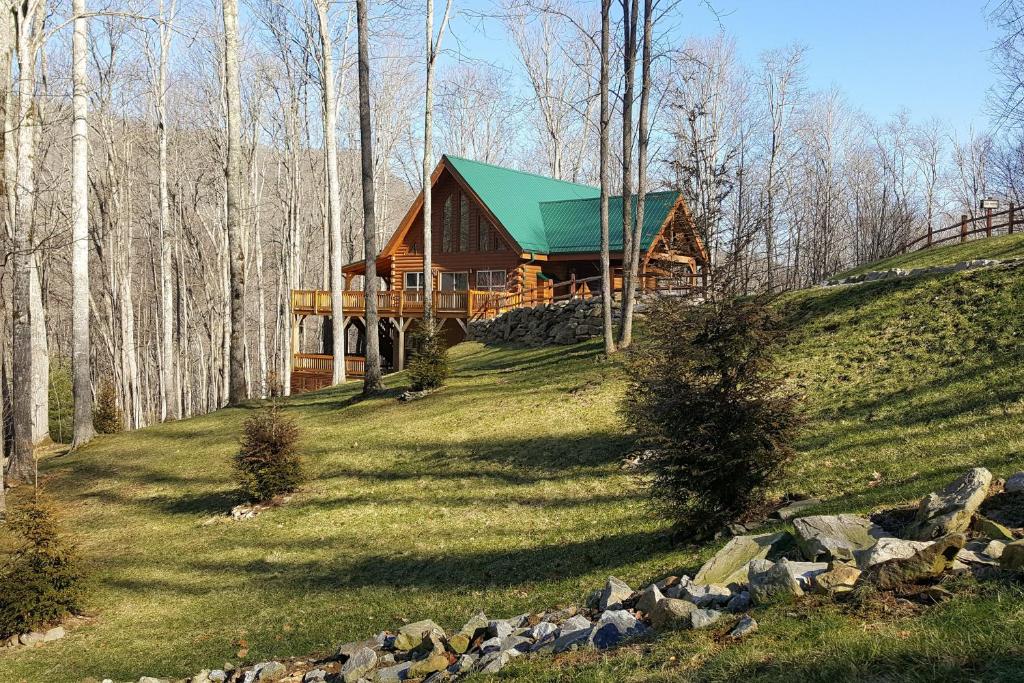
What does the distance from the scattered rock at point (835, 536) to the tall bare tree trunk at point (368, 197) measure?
15308 mm

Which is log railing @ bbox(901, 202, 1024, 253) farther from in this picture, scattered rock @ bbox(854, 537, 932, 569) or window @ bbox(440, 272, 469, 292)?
scattered rock @ bbox(854, 537, 932, 569)

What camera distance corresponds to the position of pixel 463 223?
34.0m

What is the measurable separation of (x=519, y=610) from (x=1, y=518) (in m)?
9.75

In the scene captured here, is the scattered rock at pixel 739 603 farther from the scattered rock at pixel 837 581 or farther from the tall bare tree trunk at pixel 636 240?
the tall bare tree trunk at pixel 636 240

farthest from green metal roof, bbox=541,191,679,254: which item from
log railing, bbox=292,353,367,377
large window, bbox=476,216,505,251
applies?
log railing, bbox=292,353,367,377

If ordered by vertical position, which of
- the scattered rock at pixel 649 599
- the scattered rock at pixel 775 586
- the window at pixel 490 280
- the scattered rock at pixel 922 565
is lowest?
the scattered rock at pixel 649 599

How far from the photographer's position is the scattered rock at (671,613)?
204 inches

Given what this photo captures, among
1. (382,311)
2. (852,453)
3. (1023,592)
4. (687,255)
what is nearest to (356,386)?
(382,311)

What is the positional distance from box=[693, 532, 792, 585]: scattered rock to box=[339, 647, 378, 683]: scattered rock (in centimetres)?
281

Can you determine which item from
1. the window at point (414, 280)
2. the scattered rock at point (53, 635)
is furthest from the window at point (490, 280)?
the scattered rock at point (53, 635)

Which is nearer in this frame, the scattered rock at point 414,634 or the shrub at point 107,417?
the scattered rock at point 414,634

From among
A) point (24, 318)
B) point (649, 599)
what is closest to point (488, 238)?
point (24, 318)

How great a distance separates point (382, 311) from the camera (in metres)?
31.5

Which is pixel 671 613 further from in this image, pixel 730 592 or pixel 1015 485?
pixel 1015 485
